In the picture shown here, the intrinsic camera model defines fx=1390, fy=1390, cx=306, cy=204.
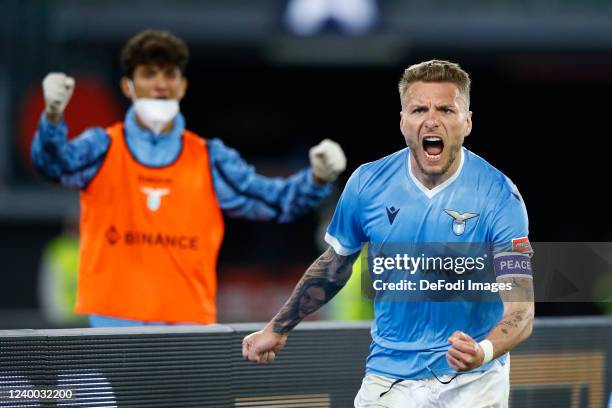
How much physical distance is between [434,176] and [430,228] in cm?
21

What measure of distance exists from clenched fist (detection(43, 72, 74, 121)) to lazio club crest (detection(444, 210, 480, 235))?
296 centimetres

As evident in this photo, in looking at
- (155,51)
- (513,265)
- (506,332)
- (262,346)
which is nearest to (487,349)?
(506,332)

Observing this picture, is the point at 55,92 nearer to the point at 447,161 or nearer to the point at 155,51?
the point at 155,51

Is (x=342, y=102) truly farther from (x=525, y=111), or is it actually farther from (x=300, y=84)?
(x=525, y=111)

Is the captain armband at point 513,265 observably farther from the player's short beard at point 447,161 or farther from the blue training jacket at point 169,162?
the blue training jacket at point 169,162

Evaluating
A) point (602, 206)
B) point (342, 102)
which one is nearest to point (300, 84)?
point (342, 102)

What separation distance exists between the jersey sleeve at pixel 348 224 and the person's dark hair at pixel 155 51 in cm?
254

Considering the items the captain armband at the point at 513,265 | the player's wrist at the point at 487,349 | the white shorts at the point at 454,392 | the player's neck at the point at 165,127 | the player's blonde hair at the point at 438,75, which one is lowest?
the white shorts at the point at 454,392

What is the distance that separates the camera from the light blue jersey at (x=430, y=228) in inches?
210

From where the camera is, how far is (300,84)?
77.8ft

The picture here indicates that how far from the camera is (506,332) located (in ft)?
16.7

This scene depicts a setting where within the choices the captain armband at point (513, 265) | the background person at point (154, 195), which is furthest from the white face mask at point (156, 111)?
the captain armband at point (513, 265)

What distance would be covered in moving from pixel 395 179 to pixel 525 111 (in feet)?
61.9

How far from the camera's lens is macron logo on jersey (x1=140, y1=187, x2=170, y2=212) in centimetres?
765
